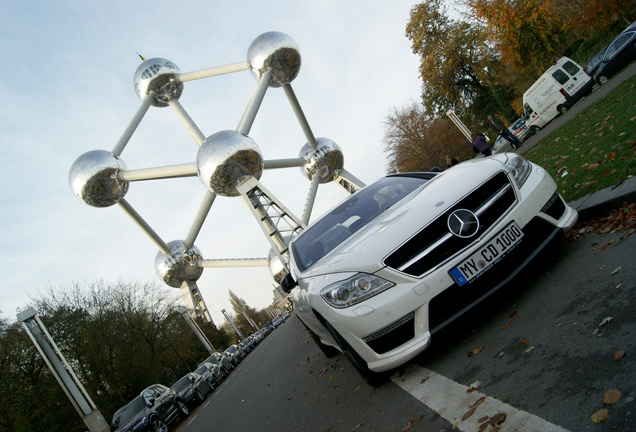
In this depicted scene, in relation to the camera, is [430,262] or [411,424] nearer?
[411,424]

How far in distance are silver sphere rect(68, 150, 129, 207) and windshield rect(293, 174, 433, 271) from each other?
1585cm

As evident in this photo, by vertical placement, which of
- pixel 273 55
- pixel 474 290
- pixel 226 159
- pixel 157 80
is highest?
pixel 157 80

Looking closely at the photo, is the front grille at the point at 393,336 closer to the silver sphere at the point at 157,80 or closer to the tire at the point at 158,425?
the tire at the point at 158,425

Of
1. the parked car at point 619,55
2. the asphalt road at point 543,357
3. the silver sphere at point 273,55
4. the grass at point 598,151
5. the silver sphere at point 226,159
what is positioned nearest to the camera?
the asphalt road at point 543,357

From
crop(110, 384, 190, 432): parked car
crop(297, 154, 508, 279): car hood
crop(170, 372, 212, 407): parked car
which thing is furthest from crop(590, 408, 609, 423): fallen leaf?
crop(170, 372, 212, 407): parked car

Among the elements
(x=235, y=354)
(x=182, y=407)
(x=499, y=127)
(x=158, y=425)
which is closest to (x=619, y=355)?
(x=158, y=425)

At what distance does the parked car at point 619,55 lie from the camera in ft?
50.8

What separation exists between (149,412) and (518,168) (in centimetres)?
1096

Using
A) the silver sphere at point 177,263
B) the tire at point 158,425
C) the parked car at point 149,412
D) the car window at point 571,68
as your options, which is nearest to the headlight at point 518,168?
the parked car at point 149,412

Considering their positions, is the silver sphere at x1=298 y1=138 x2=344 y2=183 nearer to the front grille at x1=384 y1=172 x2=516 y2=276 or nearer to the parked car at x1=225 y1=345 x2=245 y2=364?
the parked car at x1=225 y1=345 x2=245 y2=364

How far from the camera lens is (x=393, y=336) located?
3170 millimetres

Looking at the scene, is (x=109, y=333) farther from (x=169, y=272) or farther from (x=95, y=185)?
(x=95, y=185)

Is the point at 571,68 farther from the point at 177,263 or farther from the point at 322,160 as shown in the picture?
the point at 177,263

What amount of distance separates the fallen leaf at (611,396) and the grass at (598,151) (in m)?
3.20
